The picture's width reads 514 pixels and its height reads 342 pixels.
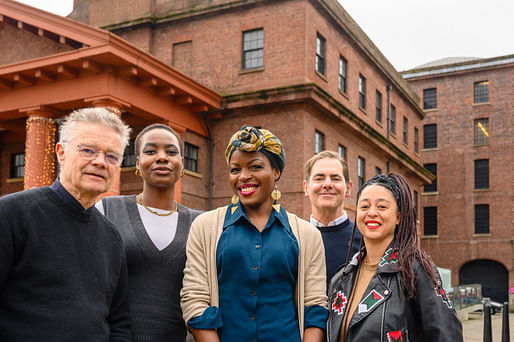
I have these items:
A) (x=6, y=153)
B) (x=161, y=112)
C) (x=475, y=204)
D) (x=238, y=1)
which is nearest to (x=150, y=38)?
(x=238, y=1)

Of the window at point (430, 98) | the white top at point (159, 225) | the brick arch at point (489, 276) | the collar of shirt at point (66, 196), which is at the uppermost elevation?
the window at point (430, 98)

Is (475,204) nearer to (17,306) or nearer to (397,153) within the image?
(397,153)

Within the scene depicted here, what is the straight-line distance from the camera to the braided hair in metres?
3.43

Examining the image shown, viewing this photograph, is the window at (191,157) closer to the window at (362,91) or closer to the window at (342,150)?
the window at (342,150)

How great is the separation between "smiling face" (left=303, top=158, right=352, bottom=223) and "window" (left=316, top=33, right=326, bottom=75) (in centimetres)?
1789

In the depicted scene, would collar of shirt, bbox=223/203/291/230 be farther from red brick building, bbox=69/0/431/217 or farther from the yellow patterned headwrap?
red brick building, bbox=69/0/431/217

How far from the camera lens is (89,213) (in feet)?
10.7

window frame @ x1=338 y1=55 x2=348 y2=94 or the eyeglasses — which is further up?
window frame @ x1=338 y1=55 x2=348 y2=94

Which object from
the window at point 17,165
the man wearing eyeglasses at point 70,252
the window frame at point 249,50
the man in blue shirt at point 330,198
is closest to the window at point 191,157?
the window frame at point 249,50

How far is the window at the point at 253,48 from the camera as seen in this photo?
21969 millimetres

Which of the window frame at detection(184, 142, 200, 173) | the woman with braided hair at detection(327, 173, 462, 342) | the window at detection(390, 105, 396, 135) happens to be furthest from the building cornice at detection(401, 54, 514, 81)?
the woman with braided hair at detection(327, 173, 462, 342)

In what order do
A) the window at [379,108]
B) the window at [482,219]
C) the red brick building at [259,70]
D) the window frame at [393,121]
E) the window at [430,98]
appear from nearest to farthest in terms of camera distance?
the red brick building at [259,70] < the window at [379,108] < the window frame at [393,121] < the window at [482,219] < the window at [430,98]

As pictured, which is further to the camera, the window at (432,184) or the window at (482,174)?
the window at (432,184)

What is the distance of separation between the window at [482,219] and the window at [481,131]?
5.34m
